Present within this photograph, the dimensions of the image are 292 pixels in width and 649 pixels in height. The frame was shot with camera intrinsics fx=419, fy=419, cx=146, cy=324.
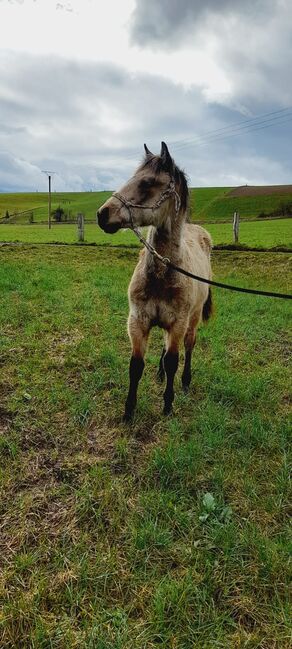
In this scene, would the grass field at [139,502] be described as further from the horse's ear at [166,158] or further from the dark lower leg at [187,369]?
the horse's ear at [166,158]

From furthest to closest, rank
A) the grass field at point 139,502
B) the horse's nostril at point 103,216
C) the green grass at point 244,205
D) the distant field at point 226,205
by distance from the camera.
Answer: the green grass at point 244,205
the distant field at point 226,205
the horse's nostril at point 103,216
the grass field at point 139,502

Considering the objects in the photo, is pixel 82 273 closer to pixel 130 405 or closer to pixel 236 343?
pixel 236 343

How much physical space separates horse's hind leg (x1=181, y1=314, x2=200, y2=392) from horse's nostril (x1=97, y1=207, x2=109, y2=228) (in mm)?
2924

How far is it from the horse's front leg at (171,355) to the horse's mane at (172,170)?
1.39m

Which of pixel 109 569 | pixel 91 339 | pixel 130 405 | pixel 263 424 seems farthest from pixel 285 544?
pixel 91 339

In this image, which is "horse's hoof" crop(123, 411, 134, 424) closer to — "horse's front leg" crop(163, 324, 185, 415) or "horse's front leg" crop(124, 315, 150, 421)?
"horse's front leg" crop(124, 315, 150, 421)

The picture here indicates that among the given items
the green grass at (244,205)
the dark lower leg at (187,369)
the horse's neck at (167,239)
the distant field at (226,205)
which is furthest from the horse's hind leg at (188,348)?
the green grass at (244,205)

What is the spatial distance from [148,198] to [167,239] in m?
0.59

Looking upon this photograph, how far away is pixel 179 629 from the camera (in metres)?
2.44

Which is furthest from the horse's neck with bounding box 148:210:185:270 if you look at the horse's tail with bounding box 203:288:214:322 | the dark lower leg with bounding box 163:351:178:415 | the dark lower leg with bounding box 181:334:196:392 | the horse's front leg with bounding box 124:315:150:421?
the horse's tail with bounding box 203:288:214:322

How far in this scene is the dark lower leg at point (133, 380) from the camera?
4844mm

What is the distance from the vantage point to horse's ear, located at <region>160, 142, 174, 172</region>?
4141mm

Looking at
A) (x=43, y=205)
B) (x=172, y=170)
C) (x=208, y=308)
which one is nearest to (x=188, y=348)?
(x=208, y=308)

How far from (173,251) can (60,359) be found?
9.57 feet
